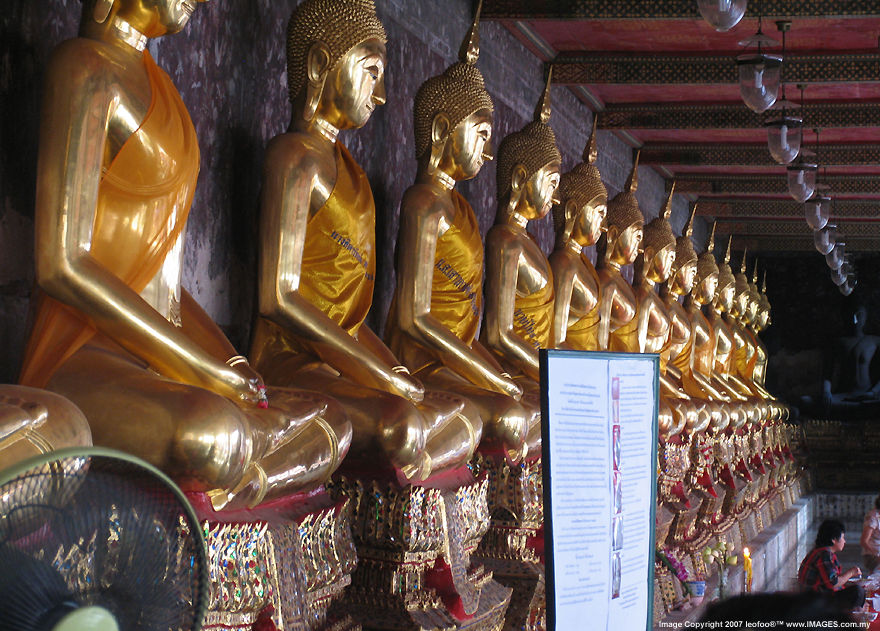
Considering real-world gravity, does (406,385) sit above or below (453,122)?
below

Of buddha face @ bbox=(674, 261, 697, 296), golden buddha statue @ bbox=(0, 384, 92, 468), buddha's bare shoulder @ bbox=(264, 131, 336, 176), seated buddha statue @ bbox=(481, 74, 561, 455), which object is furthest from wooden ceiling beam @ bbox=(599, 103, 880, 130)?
golden buddha statue @ bbox=(0, 384, 92, 468)

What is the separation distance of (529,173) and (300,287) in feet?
5.62

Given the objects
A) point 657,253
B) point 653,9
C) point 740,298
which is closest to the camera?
point 653,9

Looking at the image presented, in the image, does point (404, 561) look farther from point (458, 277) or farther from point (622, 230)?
point (622, 230)

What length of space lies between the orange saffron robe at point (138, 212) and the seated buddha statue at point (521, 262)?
2.22 m

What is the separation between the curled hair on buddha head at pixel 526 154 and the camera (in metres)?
4.98

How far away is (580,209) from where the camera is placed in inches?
230

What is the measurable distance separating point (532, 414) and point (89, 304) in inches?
81.3

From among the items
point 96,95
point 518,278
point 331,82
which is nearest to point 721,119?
point 518,278

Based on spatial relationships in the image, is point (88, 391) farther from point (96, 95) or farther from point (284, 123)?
point (284, 123)

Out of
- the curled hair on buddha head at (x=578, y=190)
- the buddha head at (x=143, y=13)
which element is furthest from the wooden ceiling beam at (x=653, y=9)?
the buddha head at (x=143, y=13)

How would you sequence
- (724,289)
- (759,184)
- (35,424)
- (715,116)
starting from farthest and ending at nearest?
(759,184)
(724,289)
(715,116)
(35,424)

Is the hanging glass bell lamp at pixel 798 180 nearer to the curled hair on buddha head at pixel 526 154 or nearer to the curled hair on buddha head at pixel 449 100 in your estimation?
the curled hair on buddha head at pixel 526 154

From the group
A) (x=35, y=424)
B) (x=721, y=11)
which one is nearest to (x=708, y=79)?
(x=721, y=11)
